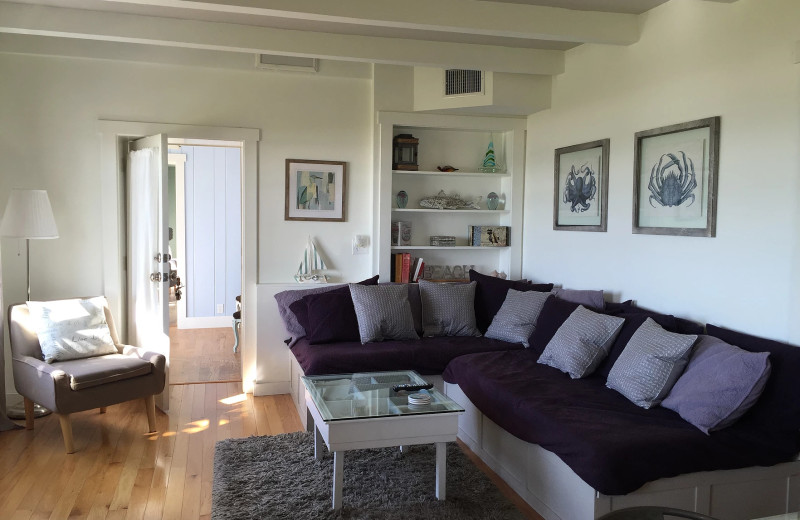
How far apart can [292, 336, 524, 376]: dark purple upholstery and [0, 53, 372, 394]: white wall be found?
1030mm

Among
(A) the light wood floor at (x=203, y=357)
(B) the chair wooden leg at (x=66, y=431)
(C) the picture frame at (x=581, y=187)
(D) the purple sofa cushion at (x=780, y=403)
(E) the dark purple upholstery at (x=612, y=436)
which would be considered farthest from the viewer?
(A) the light wood floor at (x=203, y=357)

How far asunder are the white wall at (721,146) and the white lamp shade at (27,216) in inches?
148

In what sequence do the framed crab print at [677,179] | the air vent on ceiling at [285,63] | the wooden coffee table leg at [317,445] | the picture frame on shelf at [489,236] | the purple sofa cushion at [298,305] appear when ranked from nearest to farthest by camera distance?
the framed crab print at [677,179] → the wooden coffee table leg at [317,445] → the purple sofa cushion at [298,305] → the air vent on ceiling at [285,63] → the picture frame on shelf at [489,236]

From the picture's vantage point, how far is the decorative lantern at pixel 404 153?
527 cm

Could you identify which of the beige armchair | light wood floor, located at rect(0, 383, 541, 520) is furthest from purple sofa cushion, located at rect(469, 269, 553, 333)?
the beige armchair

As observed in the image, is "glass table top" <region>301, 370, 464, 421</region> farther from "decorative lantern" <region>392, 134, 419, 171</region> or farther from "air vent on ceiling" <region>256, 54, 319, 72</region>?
"air vent on ceiling" <region>256, 54, 319, 72</region>

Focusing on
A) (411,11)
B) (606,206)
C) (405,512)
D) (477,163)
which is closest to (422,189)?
(477,163)

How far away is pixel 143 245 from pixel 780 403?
4190 mm

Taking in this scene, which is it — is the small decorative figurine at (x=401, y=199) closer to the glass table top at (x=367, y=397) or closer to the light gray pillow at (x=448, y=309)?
the light gray pillow at (x=448, y=309)

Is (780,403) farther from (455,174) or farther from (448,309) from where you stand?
(455,174)

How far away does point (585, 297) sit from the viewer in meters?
4.29

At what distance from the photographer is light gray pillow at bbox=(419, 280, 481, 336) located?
477 cm

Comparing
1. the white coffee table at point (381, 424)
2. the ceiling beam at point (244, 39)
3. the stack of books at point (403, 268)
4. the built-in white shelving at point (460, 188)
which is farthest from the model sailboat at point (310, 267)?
the white coffee table at point (381, 424)

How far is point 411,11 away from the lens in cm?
347
